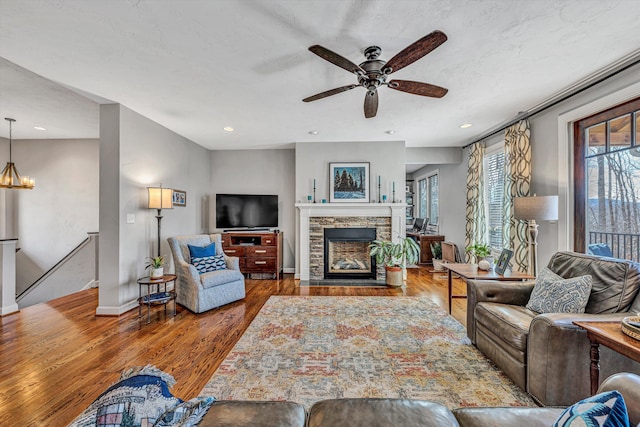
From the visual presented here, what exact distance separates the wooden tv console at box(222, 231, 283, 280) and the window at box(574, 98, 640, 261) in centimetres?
425

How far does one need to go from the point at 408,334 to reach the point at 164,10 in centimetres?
332

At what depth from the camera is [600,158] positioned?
2842mm

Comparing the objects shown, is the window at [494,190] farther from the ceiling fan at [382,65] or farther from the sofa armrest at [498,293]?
the ceiling fan at [382,65]

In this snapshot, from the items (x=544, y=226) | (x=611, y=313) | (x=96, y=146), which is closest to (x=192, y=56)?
(x=611, y=313)

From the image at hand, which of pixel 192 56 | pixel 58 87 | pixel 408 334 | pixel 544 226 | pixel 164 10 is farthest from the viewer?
pixel 544 226

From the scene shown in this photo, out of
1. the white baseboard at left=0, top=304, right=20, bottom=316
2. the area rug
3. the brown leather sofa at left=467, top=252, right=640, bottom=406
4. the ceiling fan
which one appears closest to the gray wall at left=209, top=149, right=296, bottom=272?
the area rug

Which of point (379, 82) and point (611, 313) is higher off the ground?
point (379, 82)

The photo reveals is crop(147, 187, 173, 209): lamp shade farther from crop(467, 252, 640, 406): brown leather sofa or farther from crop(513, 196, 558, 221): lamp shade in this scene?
crop(513, 196, 558, 221): lamp shade

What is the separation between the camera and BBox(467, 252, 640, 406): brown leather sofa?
165 cm

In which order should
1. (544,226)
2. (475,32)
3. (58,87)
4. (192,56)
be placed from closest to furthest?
(475,32)
(192,56)
(58,87)
(544,226)

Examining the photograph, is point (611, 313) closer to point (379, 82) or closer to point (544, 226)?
point (544, 226)

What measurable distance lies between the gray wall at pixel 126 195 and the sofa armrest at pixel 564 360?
4143 mm

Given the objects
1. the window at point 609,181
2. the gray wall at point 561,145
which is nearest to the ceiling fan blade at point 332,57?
the gray wall at point 561,145

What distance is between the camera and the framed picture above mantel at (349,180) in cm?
519
